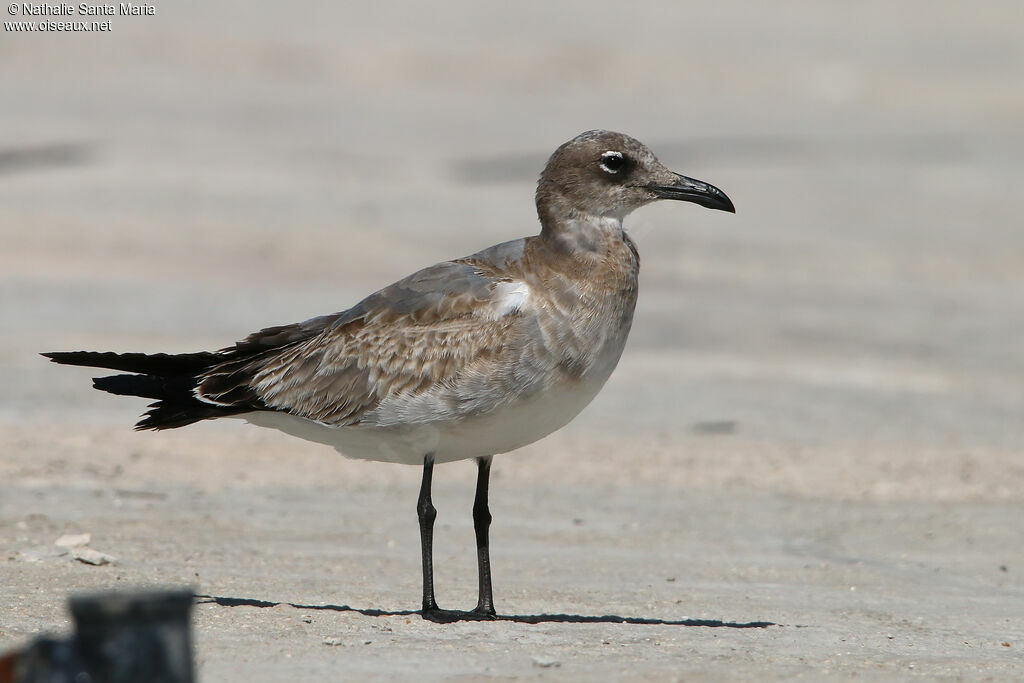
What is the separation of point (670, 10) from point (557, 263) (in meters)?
42.8

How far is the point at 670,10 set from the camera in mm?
49062

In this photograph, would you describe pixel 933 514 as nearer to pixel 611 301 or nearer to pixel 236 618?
pixel 611 301

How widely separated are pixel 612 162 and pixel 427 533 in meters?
2.01

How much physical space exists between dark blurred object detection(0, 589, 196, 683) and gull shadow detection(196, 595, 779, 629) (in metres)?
3.14

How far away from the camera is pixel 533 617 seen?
767 centimetres

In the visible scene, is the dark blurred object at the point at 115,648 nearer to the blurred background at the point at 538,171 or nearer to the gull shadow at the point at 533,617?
the gull shadow at the point at 533,617

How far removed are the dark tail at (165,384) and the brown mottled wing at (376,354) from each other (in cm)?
6

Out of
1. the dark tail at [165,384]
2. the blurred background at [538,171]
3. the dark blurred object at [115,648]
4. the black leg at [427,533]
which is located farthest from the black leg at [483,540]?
the dark blurred object at [115,648]

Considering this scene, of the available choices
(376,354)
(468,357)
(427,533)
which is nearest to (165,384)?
(376,354)

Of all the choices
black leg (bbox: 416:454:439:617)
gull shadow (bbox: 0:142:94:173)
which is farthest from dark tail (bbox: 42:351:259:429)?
gull shadow (bbox: 0:142:94:173)

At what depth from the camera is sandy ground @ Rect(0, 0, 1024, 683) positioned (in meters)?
7.77

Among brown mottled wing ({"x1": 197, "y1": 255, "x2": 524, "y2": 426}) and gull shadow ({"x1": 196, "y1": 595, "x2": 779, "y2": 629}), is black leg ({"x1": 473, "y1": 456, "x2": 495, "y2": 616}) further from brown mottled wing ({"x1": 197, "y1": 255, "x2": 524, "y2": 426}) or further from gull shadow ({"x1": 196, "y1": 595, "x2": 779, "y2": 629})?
brown mottled wing ({"x1": 197, "y1": 255, "x2": 524, "y2": 426})

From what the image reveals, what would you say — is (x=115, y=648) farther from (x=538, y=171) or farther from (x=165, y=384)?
(x=538, y=171)

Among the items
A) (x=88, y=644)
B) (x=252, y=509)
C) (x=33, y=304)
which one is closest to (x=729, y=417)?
(x=252, y=509)
